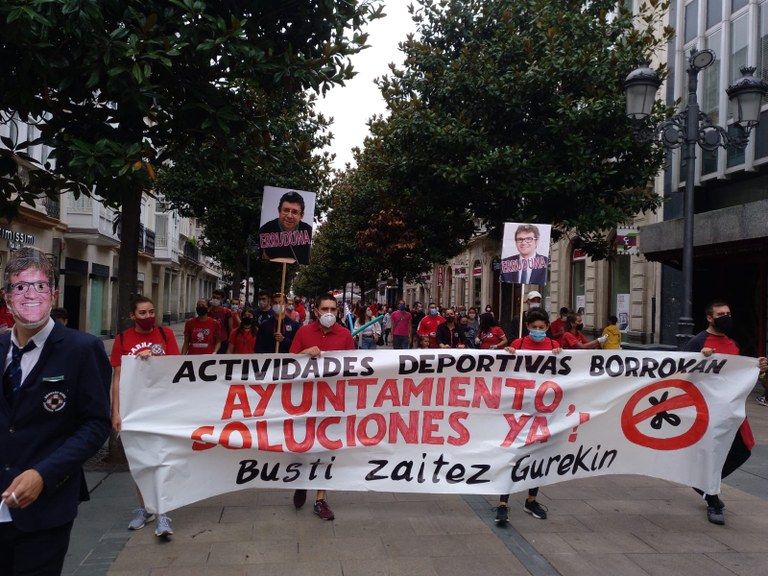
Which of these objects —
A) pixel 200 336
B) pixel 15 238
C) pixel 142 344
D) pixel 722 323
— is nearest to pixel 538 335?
pixel 722 323

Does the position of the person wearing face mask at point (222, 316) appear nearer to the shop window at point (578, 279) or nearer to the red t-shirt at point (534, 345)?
the red t-shirt at point (534, 345)

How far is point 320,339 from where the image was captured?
5902 millimetres

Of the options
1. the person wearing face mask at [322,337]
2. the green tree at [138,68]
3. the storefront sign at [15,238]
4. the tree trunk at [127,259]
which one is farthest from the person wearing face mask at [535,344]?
the storefront sign at [15,238]

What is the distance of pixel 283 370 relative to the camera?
5598mm

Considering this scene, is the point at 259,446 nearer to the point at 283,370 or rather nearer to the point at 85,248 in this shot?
the point at 283,370

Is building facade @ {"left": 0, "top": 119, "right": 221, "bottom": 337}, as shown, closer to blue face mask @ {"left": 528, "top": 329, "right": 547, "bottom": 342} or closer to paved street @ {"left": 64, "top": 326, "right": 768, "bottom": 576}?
paved street @ {"left": 64, "top": 326, "right": 768, "bottom": 576}

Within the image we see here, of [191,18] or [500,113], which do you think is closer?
[191,18]

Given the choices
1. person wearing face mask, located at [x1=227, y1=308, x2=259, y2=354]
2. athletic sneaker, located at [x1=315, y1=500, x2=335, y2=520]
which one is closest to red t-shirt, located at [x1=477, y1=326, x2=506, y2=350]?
person wearing face mask, located at [x1=227, y1=308, x2=259, y2=354]

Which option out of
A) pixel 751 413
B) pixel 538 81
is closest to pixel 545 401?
pixel 751 413

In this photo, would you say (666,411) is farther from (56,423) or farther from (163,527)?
(56,423)

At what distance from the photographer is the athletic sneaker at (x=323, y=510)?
18.4 ft

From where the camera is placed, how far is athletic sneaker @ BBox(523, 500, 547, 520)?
579 cm

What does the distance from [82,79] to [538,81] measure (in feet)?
34.0

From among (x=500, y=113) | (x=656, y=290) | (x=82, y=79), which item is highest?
(x=500, y=113)
